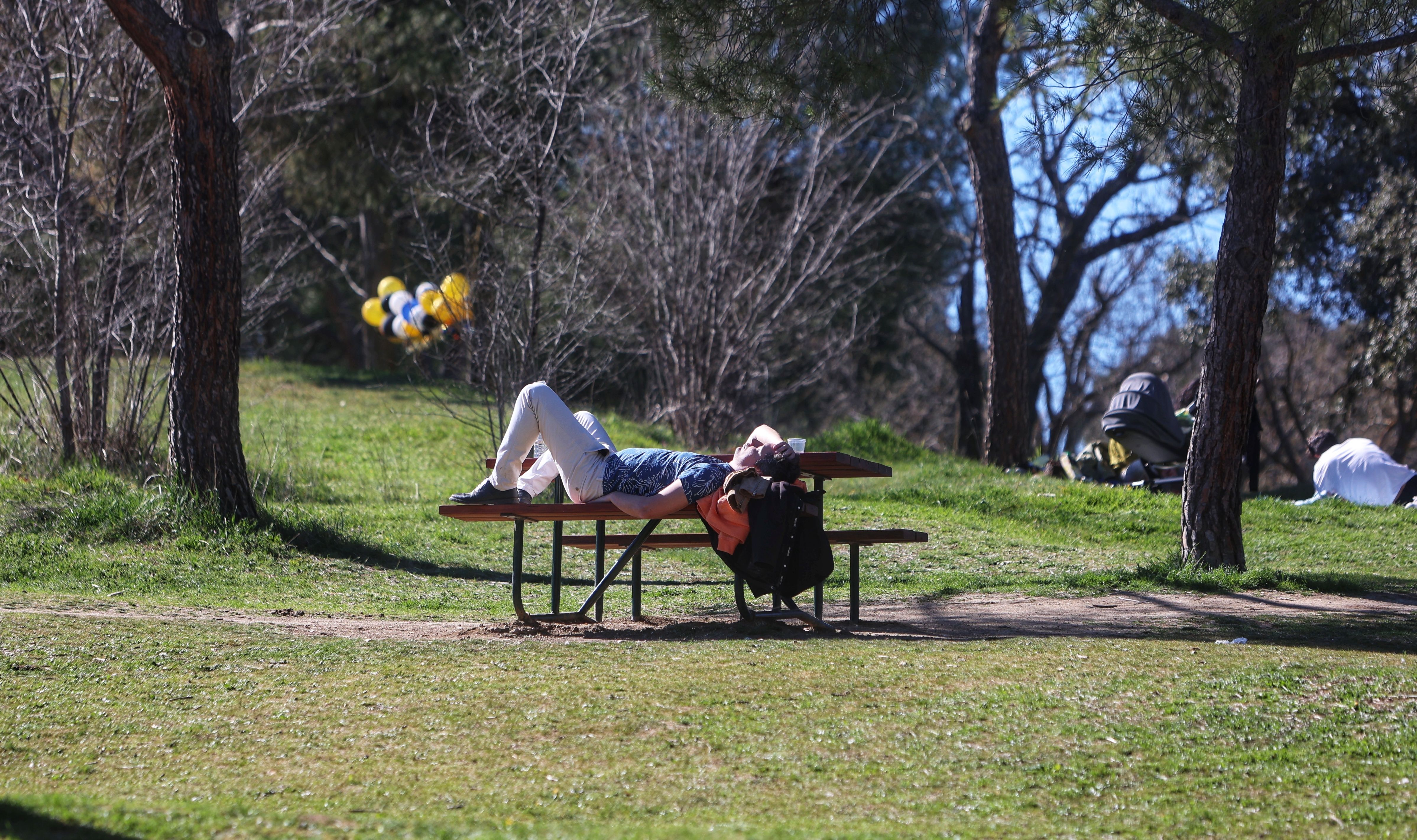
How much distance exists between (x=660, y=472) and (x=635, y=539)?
1.51 ft

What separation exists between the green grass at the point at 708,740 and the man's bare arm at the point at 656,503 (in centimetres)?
63

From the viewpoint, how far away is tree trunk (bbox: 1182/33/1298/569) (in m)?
7.57

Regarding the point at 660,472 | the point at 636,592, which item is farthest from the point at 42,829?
the point at 636,592

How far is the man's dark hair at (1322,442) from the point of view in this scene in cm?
1389

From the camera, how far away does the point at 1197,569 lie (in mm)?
7832

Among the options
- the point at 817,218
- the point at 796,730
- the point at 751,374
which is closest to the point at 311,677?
the point at 796,730

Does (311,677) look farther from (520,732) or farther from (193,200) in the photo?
(193,200)

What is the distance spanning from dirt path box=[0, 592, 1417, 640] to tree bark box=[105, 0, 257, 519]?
248cm

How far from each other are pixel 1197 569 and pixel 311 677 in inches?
224

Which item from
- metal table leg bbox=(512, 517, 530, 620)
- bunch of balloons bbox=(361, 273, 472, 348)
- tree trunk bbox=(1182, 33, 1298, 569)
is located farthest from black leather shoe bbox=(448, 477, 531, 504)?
bunch of balloons bbox=(361, 273, 472, 348)

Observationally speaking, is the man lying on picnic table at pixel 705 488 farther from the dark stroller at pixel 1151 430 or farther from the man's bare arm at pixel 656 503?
the dark stroller at pixel 1151 430

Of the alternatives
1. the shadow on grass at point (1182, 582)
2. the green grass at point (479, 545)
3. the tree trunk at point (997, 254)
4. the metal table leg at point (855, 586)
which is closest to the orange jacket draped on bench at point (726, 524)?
the metal table leg at point (855, 586)

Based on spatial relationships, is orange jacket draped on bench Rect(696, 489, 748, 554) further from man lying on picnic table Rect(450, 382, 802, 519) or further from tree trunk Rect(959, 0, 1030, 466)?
tree trunk Rect(959, 0, 1030, 466)

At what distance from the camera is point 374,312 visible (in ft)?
70.4
